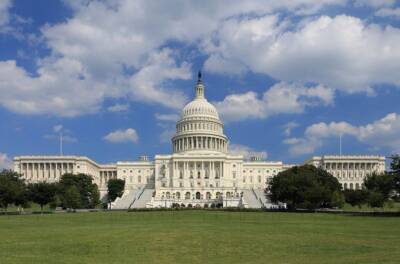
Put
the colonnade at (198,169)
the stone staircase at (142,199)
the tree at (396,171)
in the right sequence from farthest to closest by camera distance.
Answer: the colonnade at (198,169)
the stone staircase at (142,199)
the tree at (396,171)

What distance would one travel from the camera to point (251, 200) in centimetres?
13725

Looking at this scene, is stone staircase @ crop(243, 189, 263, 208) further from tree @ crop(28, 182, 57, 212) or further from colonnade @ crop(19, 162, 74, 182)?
colonnade @ crop(19, 162, 74, 182)

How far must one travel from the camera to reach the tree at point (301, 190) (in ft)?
301

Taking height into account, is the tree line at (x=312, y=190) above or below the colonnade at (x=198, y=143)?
below

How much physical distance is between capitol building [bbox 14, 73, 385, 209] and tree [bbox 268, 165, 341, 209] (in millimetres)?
56260

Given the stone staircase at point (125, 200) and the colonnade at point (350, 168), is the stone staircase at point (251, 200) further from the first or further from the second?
the colonnade at point (350, 168)

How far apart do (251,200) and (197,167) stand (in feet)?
121

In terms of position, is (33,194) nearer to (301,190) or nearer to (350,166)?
(301,190)

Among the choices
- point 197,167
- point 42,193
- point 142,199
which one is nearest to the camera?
point 42,193

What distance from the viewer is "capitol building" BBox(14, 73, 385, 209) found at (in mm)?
168875

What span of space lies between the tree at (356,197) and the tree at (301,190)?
8859 millimetres

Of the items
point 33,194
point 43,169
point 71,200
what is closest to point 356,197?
point 71,200

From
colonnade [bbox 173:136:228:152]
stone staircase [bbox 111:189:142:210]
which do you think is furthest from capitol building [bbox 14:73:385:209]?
stone staircase [bbox 111:189:142:210]

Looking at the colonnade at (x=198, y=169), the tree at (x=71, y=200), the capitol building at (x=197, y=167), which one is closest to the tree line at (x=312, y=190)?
the tree at (x=71, y=200)
